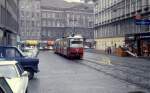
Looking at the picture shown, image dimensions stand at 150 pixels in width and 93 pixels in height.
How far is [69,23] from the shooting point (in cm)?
15000

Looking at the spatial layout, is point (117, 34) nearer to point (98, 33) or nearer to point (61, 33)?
point (98, 33)

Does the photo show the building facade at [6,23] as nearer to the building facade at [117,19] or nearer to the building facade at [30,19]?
the building facade at [117,19]

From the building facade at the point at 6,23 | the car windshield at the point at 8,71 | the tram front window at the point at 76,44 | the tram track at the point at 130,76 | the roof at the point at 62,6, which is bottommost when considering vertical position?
the tram track at the point at 130,76

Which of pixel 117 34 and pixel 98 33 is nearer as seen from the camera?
pixel 117 34

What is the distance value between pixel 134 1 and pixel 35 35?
71.6 m

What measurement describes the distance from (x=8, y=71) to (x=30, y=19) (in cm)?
12812

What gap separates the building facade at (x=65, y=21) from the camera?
474 ft

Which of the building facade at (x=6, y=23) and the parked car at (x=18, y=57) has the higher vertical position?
the building facade at (x=6, y=23)

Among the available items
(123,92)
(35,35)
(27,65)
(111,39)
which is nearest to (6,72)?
(123,92)

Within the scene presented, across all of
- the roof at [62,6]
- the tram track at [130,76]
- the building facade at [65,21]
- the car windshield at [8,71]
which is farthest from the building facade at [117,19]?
the car windshield at [8,71]

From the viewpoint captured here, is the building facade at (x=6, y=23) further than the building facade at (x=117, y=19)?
No

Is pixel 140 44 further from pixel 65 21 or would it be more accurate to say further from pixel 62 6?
pixel 62 6

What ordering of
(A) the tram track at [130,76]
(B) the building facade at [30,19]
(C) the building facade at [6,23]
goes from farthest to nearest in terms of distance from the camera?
1. (B) the building facade at [30,19]
2. (C) the building facade at [6,23]
3. (A) the tram track at [130,76]

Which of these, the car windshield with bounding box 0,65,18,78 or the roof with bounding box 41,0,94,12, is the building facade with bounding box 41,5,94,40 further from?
the car windshield with bounding box 0,65,18,78
